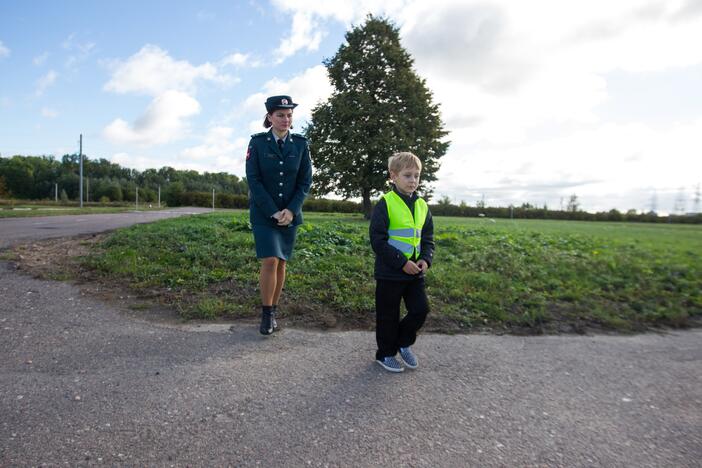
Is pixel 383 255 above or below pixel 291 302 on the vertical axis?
above

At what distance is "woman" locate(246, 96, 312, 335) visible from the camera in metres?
4.09

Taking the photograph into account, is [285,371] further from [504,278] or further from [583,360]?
[504,278]

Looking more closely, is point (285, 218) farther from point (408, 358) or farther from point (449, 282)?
point (449, 282)

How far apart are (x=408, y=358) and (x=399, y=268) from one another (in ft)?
2.54

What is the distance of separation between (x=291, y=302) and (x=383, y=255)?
189 cm

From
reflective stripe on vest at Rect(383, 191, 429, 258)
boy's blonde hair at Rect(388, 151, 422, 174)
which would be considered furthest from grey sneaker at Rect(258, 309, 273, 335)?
boy's blonde hair at Rect(388, 151, 422, 174)

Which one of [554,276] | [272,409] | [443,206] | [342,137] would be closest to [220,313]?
[272,409]

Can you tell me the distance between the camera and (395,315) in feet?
11.4

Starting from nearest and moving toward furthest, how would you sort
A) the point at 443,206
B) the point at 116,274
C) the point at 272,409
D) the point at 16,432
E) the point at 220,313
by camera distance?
the point at 16,432
the point at 272,409
the point at 220,313
the point at 116,274
the point at 443,206

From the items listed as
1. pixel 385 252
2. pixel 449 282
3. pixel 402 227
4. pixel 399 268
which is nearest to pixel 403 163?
pixel 402 227

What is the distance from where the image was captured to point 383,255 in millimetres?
3404

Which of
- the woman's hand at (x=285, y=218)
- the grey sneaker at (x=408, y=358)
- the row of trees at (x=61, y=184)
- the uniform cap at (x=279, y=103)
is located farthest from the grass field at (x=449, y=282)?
the row of trees at (x=61, y=184)

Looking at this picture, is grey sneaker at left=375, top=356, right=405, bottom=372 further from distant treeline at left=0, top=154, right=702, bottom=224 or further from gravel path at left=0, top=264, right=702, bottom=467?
distant treeline at left=0, top=154, right=702, bottom=224

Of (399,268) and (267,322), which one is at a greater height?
(399,268)
